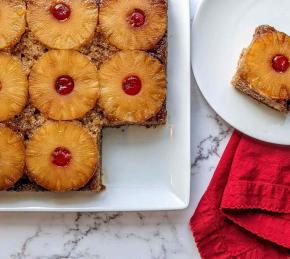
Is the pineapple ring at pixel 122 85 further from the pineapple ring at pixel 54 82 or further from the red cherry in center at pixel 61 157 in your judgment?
the red cherry in center at pixel 61 157

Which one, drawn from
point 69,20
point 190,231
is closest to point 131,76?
point 69,20

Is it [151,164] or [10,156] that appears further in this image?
[151,164]

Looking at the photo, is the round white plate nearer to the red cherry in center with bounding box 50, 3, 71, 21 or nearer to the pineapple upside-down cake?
the pineapple upside-down cake

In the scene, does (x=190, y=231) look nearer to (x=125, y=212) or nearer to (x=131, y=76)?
(x=125, y=212)

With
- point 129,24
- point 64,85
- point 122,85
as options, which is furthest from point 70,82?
point 129,24

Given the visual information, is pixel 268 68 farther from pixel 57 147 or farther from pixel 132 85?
pixel 57 147

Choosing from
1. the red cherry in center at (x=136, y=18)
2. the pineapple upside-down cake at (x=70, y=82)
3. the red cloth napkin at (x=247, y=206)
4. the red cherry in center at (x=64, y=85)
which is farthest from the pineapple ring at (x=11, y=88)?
the red cloth napkin at (x=247, y=206)
